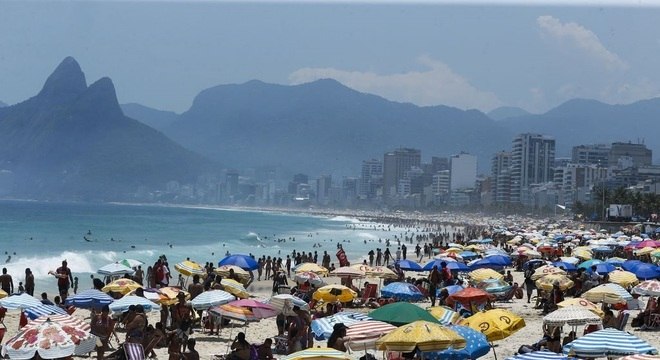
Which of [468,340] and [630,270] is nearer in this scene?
[468,340]

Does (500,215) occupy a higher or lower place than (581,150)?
lower

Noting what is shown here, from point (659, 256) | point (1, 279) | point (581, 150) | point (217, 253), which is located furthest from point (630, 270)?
point (581, 150)

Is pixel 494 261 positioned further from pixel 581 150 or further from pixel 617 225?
pixel 581 150

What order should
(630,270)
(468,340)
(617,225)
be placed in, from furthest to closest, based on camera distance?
1. (617,225)
2. (630,270)
3. (468,340)

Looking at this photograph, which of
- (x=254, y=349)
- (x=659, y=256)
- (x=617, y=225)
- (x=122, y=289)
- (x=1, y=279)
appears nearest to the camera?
(x=254, y=349)

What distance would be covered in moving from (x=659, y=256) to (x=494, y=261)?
6.58 m

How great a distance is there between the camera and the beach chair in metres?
10.4

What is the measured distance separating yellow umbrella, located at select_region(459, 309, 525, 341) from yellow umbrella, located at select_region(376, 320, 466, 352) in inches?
65.8

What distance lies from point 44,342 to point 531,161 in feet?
611

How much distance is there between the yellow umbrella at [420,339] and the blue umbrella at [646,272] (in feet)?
40.9

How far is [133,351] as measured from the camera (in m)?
10.4

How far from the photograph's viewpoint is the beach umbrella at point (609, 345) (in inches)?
348

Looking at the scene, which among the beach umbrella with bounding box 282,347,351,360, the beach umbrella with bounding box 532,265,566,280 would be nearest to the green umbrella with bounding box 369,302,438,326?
the beach umbrella with bounding box 282,347,351,360

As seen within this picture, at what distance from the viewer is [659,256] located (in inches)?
1058
